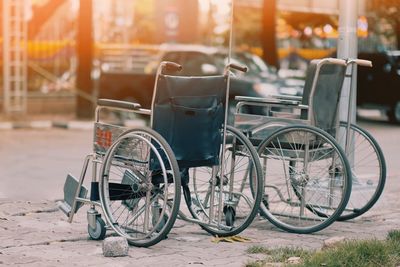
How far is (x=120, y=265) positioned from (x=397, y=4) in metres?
23.7

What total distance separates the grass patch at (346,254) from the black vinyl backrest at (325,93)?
1.47 meters

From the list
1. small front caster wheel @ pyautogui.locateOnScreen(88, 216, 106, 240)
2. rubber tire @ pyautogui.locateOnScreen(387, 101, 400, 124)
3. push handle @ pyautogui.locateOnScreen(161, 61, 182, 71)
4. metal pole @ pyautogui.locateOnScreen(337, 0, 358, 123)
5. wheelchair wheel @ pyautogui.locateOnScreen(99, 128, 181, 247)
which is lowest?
rubber tire @ pyautogui.locateOnScreen(387, 101, 400, 124)

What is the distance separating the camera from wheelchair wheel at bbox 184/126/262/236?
7047 mm

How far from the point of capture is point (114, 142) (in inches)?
273

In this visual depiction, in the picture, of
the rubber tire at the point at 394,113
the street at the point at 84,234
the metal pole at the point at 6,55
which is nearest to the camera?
the street at the point at 84,234

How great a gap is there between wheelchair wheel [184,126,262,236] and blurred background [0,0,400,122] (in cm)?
633

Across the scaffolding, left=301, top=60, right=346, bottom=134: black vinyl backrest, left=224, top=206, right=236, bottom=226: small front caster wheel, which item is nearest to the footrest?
left=224, top=206, right=236, bottom=226: small front caster wheel

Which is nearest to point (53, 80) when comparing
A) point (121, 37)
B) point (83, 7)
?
point (83, 7)

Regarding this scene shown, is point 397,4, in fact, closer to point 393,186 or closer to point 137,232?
point 393,186

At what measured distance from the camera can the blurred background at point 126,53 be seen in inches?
790

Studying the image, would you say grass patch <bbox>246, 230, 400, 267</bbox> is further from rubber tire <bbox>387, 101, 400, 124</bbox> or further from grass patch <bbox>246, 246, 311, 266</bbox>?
rubber tire <bbox>387, 101, 400, 124</bbox>

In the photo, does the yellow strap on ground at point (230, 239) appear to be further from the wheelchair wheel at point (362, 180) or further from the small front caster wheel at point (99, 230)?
the wheelchair wheel at point (362, 180)

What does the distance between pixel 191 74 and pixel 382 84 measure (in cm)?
449

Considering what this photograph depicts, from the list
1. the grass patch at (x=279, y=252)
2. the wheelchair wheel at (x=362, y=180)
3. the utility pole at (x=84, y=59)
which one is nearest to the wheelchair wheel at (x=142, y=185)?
the grass patch at (x=279, y=252)
